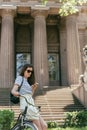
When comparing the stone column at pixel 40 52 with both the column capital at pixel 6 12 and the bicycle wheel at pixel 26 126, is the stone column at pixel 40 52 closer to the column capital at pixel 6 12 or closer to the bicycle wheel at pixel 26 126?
the column capital at pixel 6 12

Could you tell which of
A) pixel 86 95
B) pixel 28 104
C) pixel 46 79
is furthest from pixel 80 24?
pixel 28 104

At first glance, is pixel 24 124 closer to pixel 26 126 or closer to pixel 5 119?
pixel 26 126

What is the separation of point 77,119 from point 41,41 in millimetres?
13827

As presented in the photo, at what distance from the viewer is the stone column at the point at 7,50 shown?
88.1 ft

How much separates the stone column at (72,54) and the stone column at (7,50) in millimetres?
5091

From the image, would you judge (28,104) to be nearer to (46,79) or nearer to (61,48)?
(46,79)

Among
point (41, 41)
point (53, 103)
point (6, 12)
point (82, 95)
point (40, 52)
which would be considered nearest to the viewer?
point (53, 103)

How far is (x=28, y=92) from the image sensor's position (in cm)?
727

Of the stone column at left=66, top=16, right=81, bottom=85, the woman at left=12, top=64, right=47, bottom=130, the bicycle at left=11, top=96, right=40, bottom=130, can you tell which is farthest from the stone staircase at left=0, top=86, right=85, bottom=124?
the bicycle at left=11, top=96, right=40, bottom=130

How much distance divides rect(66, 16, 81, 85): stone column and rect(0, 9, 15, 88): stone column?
5091mm

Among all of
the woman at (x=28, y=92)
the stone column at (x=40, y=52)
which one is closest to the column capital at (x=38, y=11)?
the stone column at (x=40, y=52)

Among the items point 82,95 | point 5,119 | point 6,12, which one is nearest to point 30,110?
point 5,119

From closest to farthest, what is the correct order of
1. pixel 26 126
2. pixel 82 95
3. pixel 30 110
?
pixel 26 126
pixel 30 110
pixel 82 95

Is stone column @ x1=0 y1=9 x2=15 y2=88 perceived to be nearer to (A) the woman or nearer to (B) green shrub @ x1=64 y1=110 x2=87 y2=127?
(B) green shrub @ x1=64 y1=110 x2=87 y2=127
